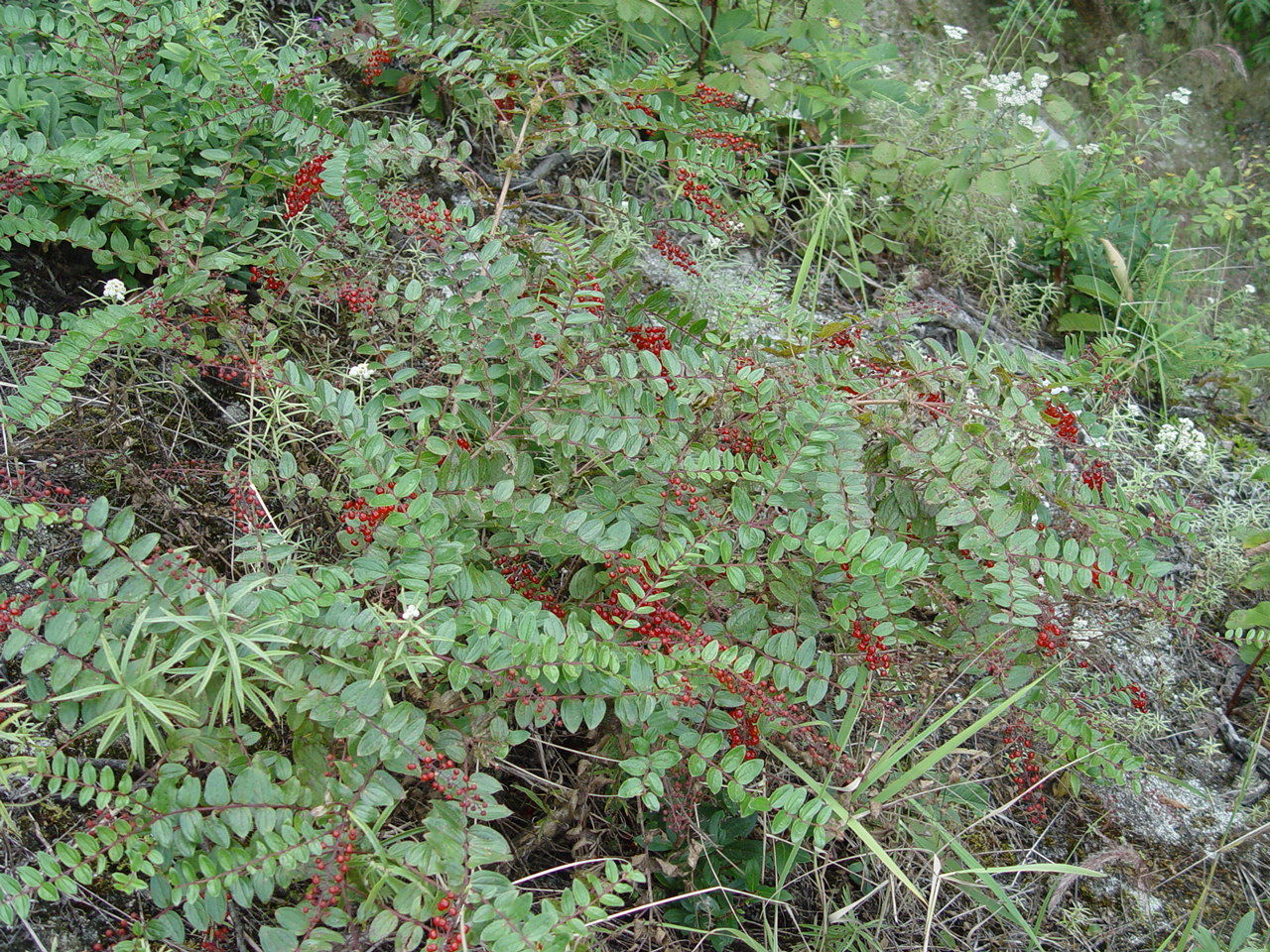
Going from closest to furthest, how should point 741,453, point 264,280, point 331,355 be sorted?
1. point 741,453
2. point 264,280
3. point 331,355

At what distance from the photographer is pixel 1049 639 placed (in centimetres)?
173

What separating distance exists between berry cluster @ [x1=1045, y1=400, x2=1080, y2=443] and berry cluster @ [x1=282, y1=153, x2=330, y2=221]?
64.0 inches

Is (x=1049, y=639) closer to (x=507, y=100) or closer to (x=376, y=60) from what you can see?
(x=507, y=100)

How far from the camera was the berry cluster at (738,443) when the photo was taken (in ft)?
6.17

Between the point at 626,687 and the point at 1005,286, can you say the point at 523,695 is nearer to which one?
the point at 626,687

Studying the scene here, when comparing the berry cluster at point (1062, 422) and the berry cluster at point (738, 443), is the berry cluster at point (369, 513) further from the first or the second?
the berry cluster at point (1062, 422)

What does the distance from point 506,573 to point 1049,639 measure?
103 cm

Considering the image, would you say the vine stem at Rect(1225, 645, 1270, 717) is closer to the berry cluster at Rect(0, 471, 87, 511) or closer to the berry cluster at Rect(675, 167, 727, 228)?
the berry cluster at Rect(675, 167, 727, 228)

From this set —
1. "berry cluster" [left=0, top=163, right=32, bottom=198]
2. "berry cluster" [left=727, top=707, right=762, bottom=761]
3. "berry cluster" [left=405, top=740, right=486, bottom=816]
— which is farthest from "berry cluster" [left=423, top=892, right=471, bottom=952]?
"berry cluster" [left=0, top=163, right=32, bottom=198]

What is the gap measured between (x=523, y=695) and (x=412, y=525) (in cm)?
33

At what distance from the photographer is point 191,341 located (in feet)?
6.37

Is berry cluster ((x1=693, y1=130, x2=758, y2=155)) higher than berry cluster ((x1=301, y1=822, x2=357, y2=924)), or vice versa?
berry cluster ((x1=693, y1=130, x2=758, y2=155))

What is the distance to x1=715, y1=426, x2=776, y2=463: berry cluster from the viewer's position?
1.88 m

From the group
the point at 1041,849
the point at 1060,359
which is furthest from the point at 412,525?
the point at 1060,359
